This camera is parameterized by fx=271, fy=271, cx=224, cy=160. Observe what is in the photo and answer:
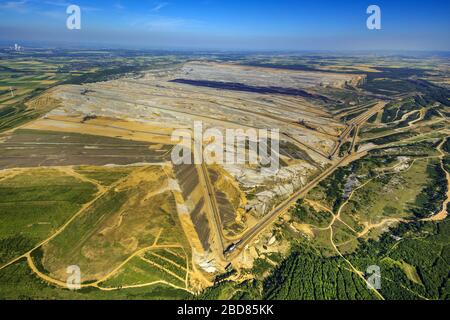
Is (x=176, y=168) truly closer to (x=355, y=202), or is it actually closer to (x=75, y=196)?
(x=75, y=196)

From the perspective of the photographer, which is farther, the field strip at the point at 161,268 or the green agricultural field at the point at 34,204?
the green agricultural field at the point at 34,204

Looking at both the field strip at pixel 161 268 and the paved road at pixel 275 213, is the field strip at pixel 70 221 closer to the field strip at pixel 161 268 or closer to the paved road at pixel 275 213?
the field strip at pixel 161 268

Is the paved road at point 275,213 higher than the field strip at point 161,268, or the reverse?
the paved road at point 275,213

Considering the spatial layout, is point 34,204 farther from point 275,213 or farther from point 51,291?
point 275,213

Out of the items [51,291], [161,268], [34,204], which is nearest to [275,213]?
[161,268]

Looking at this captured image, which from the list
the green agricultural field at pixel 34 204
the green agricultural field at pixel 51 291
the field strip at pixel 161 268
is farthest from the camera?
the green agricultural field at pixel 34 204

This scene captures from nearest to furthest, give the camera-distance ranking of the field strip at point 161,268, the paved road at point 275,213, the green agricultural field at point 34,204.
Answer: the field strip at point 161,268
the green agricultural field at point 34,204
the paved road at point 275,213

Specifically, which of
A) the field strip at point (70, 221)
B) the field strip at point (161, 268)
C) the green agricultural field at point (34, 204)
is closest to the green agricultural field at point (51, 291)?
the field strip at point (161, 268)

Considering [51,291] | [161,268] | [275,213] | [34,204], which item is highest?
[34,204]

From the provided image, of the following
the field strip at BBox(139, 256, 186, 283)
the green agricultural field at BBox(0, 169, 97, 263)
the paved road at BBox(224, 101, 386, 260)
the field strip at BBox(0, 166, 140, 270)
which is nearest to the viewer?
the field strip at BBox(139, 256, 186, 283)

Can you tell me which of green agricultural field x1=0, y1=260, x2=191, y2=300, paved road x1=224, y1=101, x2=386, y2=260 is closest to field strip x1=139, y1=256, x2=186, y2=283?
green agricultural field x1=0, y1=260, x2=191, y2=300

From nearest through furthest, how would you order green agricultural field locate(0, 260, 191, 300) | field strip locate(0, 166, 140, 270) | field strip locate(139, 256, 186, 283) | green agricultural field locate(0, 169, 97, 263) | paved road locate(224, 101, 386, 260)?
green agricultural field locate(0, 260, 191, 300) → field strip locate(139, 256, 186, 283) → field strip locate(0, 166, 140, 270) → green agricultural field locate(0, 169, 97, 263) → paved road locate(224, 101, 386, 260)

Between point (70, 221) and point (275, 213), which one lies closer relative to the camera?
point (70, 221)

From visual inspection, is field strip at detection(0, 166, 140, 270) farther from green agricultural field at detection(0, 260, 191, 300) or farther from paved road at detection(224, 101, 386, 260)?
paved road at detection(224, 101, 386, 260)
